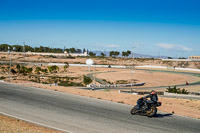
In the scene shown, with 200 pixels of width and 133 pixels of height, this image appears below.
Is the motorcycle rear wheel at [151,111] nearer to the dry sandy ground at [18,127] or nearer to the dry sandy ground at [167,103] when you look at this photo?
the dry sandy ground at [167,103]

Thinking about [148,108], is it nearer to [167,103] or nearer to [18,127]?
[18,127]

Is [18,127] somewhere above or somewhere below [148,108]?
below

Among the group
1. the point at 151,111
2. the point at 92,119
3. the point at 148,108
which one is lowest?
the point at 92,119

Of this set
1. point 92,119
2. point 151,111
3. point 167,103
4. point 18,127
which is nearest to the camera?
point 18,127

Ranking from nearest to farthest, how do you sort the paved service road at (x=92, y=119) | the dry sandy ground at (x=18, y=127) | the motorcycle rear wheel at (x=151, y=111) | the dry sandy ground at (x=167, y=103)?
1. the dry sandy ground at (x=18, y=127)
2. the paved service road at (x=92, y=119)
3. the motorcycle rear wheel at (x=151, y=111)
4. the dry sandy ground at (x=167, y=103)

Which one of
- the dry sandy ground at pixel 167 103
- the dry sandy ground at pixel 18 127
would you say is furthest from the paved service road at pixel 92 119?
the dry sandy ground at pixel 167 103

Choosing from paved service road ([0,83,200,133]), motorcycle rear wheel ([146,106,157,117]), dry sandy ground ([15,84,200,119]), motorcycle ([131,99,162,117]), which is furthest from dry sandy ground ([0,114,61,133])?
dry sandy ground ([15,84,200,119])

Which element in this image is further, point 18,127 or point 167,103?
A: point 167,103

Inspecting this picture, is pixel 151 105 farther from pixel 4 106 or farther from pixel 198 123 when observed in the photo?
pixel 4 106

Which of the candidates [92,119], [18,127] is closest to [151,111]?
[92,119]

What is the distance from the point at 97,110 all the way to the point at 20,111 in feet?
16.9

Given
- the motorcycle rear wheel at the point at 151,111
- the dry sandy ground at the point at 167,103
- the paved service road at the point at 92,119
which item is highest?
the motorcycle rear wheel at the point at 151,111

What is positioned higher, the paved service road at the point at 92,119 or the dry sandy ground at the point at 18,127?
the dry sandy ground at the point at 18,127

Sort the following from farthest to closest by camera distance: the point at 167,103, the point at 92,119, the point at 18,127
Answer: the point at 167,103
the point at 92,119
the point at 18,127
